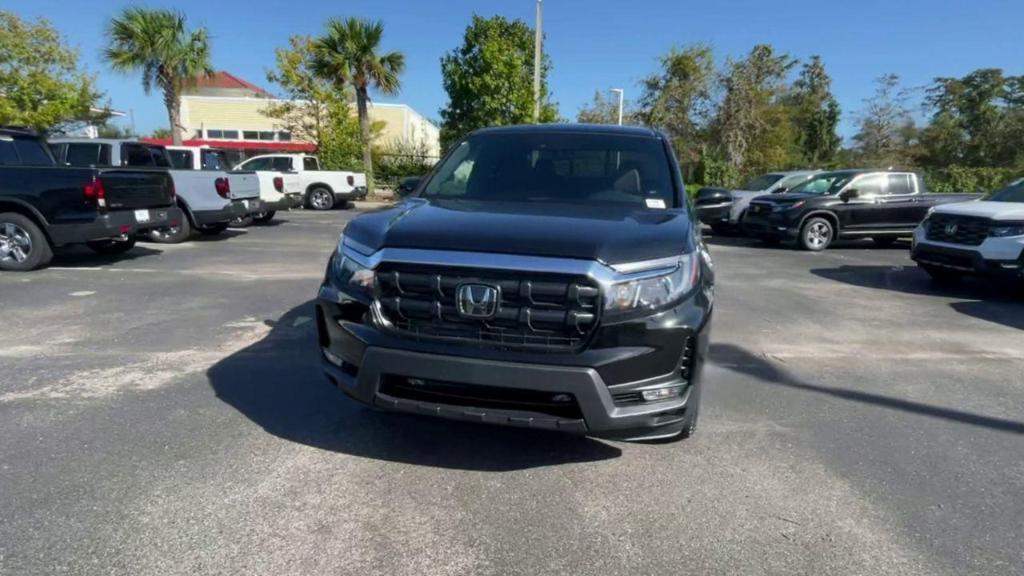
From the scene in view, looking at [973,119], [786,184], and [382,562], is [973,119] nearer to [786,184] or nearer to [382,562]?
[786,184]

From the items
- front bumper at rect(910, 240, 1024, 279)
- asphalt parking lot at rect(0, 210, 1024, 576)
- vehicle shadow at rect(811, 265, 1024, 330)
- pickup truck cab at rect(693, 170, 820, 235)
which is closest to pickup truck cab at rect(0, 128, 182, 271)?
asphalt parking lot at rect(0, 210, 1024, 576)

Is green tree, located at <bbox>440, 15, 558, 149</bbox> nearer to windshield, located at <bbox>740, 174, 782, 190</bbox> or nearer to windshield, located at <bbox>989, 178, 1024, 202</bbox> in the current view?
windshield, located at <bbox>740, 174, 782, 190</bbox>

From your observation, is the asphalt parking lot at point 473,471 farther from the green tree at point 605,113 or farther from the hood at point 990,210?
the green tree at point 605,113

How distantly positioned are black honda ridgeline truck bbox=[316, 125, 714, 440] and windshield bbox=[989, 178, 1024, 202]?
8596 mm

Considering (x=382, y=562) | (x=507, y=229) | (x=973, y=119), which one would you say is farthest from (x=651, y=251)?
(x=973, y=119)

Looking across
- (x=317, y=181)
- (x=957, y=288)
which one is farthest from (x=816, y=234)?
(x=317, y=181)

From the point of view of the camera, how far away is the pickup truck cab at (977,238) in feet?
27.4

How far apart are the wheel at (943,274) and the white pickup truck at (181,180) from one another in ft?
38.3

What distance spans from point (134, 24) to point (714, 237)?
20653 millimetres

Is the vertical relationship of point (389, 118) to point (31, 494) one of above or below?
above

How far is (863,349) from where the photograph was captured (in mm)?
6219

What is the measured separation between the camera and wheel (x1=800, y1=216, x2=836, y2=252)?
45.3ft

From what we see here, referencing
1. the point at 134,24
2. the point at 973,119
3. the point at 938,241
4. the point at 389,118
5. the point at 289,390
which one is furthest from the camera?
the point at 389,118

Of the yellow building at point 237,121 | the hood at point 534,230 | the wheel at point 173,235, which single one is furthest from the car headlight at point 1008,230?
the yellow building at point 237,121
